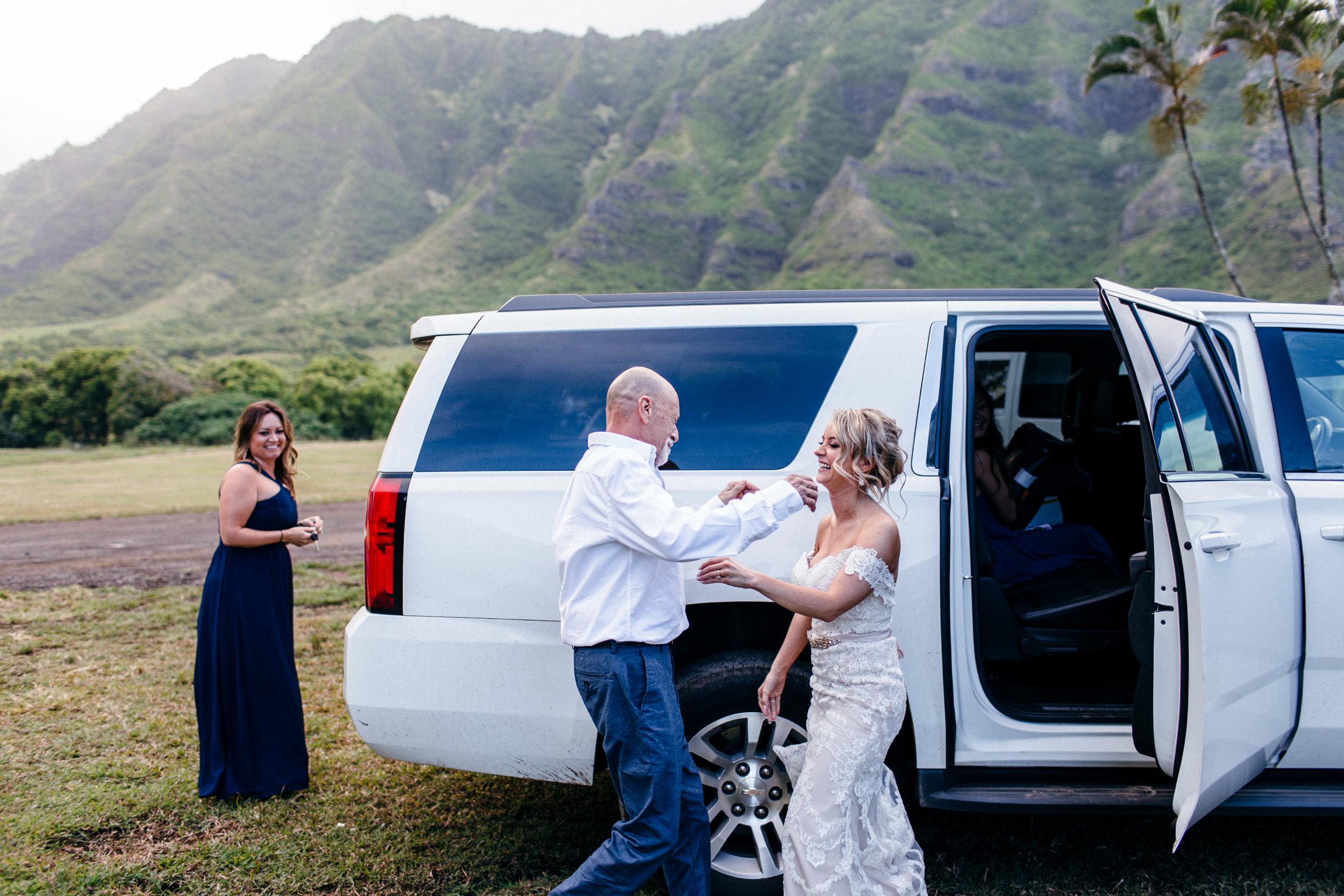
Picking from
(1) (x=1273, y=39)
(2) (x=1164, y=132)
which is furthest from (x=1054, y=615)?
(2) (x=1164, y=132)

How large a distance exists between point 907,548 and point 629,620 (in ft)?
3.19

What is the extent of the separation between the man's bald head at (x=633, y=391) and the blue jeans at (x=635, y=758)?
686 millimetres

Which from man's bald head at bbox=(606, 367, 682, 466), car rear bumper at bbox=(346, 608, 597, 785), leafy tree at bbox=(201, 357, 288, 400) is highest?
leafy tree at bbox=(201, 357, 288, 400)

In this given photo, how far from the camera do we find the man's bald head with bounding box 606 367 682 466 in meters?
2.45

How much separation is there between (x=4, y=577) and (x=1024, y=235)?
87.4m

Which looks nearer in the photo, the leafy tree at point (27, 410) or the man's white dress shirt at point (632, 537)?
the man's white dress shirt at point (632, 537)

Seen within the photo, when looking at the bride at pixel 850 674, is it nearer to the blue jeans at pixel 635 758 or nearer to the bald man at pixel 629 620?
the bald man at pixel 629 620

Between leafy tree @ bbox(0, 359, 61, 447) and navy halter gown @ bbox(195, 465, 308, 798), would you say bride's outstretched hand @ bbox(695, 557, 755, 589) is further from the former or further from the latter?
leafy tree @ bbox(0, 359, 61, 447)

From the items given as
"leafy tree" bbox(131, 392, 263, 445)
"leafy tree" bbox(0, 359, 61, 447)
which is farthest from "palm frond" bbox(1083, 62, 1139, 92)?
"leafy tree" bbox(0, 359, 61, 447)

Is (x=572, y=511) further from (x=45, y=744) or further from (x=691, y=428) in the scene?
(x=45, y=744)

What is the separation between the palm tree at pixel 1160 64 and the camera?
17594 millimetres

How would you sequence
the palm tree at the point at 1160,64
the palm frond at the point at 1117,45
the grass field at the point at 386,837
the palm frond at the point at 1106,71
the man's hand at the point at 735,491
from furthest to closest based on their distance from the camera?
the palm frond at the point at 1106,71 < the palm frond at the point at 1117,45 < the palm tree at the point at 1160,64 < the grass field at the point at 386,837 < the man's hand at the point at 735,491

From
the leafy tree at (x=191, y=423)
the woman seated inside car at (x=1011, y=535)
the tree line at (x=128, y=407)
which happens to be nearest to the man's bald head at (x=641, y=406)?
the woman seated inside car at (x=1011, y=535)

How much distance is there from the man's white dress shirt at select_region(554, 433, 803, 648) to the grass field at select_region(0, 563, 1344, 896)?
1253mm
